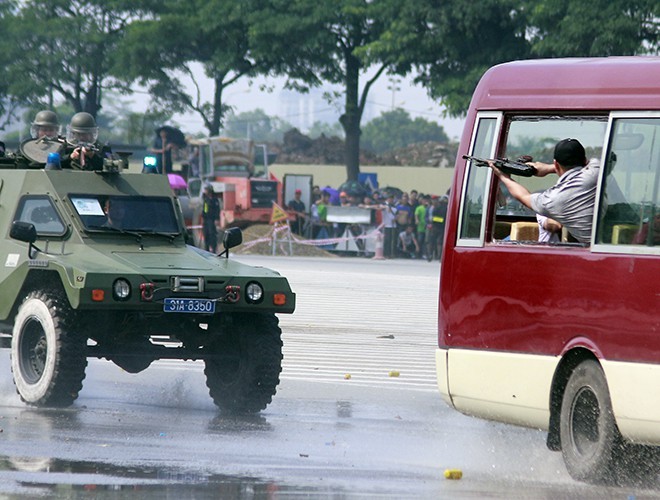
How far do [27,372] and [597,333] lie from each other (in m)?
5.78

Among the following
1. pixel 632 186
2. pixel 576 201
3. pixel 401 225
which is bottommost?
pixel 401 225

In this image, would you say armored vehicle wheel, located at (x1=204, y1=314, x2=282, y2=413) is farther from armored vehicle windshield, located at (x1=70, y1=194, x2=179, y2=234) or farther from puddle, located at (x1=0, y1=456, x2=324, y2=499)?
puddle, located at (x1=0, y1=456, x2=324, y2=499)

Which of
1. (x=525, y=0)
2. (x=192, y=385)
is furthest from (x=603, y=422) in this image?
(x=525, y=0)

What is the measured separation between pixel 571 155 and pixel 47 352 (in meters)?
4.97

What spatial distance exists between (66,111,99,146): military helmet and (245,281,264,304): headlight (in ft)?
10.3

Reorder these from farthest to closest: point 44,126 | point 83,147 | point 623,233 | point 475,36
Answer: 1. point 475,36
2. point 44,126
3. point 83,147
4. point 623,233

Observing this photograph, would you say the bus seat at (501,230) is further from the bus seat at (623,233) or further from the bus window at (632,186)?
the bus seat at (623,233)

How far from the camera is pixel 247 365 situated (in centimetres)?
1381

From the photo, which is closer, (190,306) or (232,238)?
(190,306)

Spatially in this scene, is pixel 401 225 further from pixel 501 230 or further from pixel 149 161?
pixel 501 230

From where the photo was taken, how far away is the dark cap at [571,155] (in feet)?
33.4

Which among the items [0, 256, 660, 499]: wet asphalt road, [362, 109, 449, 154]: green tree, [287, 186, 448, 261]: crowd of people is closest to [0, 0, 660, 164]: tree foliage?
[287, 186, 448, 261]: crowd of people

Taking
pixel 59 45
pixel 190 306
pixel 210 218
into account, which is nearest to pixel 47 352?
pixel 190 306

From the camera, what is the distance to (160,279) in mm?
13242
